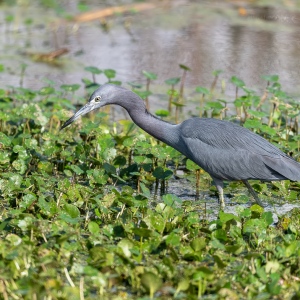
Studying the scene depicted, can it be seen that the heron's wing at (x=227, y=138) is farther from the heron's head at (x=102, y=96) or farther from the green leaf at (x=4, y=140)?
the green leaf at (x=4, y=140)

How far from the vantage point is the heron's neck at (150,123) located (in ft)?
18.6

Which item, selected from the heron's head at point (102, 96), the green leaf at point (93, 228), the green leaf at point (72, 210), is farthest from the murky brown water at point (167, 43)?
the green leaf at point (93, 228)

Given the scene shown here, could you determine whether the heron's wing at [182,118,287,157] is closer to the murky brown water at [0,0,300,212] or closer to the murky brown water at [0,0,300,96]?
the murky brown water at [0,0,300,212]

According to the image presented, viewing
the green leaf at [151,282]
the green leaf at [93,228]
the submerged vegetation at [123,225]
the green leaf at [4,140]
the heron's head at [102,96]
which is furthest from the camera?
the green leaf at [4,140]

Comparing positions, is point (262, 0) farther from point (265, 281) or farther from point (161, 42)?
point (265, 281)

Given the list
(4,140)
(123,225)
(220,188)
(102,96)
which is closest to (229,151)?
(220,188)

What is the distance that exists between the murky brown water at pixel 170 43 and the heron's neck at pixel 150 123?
284cm

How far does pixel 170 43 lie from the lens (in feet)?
33.5

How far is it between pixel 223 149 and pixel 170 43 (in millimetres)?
4878

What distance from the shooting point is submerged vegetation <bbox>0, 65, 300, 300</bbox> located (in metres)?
4.06

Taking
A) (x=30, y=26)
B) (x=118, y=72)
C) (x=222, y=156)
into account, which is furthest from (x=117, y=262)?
(x=30, y=26)

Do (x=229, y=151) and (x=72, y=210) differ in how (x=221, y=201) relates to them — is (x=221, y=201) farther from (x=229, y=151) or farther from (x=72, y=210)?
(x=72, y=210)

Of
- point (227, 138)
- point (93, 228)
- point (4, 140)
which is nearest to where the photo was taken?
point (93, 228)

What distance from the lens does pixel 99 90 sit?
5.57 meters
